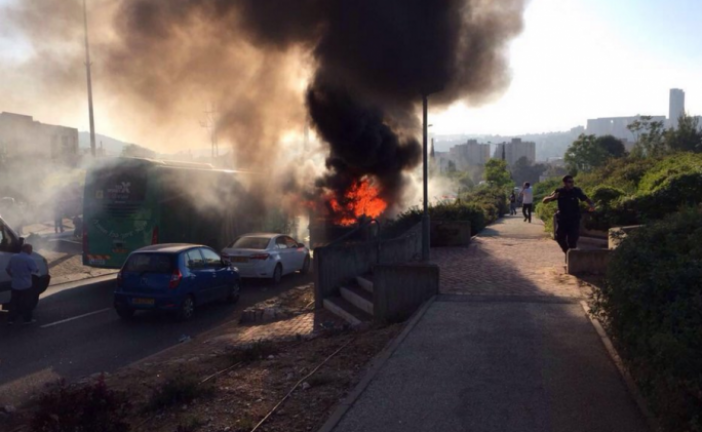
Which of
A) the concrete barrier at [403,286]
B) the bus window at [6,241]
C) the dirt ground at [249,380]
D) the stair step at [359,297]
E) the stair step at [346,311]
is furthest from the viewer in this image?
the bus window at [6,241]

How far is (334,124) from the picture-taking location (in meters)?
16.9

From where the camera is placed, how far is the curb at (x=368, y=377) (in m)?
4.48

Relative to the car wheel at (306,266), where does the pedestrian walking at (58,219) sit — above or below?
above

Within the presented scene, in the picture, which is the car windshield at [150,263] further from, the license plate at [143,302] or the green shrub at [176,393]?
the green shrub at [176,393]

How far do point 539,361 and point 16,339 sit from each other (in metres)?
7.54

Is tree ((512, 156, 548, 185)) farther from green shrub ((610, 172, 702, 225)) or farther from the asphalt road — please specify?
the asphalt road

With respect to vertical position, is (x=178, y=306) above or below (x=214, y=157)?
below

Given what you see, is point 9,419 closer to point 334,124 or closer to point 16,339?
point 16,339

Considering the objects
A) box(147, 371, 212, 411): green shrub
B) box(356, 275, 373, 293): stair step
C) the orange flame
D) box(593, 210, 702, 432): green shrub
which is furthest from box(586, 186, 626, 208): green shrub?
box(147, 371, 212, 411): green shrub

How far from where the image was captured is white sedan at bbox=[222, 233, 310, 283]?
13820 millimetres

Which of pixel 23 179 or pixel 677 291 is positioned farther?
pixel 23 179

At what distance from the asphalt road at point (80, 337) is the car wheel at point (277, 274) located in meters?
0.79

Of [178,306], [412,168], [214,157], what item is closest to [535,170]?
[214,157]

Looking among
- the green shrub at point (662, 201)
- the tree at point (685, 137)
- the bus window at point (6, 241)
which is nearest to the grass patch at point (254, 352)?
the bus window at point (6, 241)
